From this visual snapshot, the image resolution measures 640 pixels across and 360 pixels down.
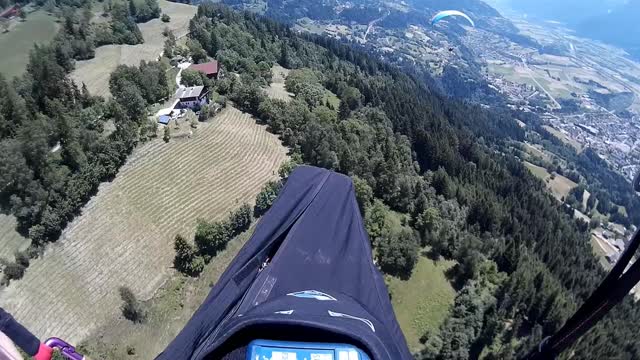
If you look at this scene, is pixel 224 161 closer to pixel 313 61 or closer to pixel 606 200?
pixel 313 61

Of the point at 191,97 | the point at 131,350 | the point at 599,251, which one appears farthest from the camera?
the point at 599,251

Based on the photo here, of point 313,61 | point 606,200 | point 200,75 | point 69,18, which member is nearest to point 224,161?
point 200,75

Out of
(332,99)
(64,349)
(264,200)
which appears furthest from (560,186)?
(64,349)

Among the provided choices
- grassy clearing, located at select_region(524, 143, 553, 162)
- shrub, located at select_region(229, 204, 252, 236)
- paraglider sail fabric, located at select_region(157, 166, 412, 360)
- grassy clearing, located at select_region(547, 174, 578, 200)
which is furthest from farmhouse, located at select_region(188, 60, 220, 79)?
grassy clearing, located at select_region(524, 143, 553, 162)

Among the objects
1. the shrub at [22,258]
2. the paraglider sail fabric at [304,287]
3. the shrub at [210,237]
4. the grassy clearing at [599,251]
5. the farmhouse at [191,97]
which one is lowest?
the grassy clearing at [599,251]

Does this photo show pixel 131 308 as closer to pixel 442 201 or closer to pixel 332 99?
pixel 442 201

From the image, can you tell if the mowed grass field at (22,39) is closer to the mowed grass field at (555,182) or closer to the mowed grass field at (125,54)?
the mowed grass field at (125,54)

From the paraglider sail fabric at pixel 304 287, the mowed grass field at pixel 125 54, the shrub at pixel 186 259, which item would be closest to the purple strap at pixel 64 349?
the paraglider sail fabric at pixel 304 287

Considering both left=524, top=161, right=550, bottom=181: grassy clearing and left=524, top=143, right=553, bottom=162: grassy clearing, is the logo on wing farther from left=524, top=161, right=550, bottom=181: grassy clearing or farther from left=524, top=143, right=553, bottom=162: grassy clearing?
left=524, top=143, right=553, bottom=162: grassy clearing
